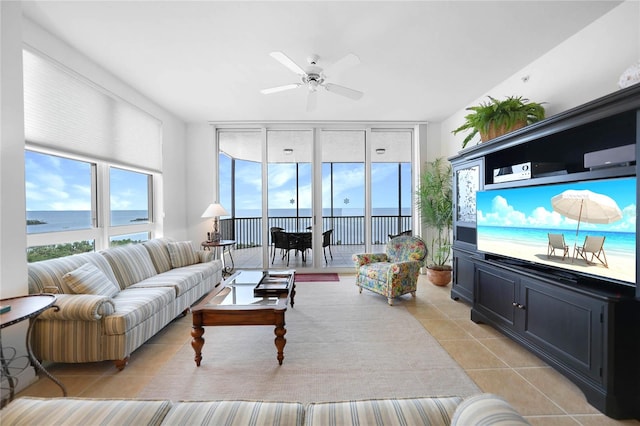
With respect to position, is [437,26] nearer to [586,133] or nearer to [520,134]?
[520,134]

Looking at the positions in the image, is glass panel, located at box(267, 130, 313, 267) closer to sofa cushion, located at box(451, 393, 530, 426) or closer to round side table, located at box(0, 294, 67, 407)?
round side table, located at box(0, 294, 67, 407)


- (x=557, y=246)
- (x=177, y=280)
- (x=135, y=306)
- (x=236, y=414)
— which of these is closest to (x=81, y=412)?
(x=236, y=414)

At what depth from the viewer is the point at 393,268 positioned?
3.56 m

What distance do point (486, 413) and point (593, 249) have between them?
188 centimetres

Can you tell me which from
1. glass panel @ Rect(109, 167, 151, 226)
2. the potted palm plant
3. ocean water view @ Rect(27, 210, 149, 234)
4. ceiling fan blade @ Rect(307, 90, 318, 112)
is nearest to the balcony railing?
the potted palm plant

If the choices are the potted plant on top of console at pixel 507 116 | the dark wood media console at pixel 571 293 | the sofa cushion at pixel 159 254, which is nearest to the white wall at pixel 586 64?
the potted plant on top of console at pixel 507 116

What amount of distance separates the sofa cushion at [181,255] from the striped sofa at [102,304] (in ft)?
1.67

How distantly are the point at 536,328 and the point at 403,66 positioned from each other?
2912 millimetres

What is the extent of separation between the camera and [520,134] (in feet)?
8.24

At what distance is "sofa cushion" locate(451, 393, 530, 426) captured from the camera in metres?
0.77

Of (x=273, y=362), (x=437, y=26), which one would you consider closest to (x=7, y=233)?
(x=273, y=362)

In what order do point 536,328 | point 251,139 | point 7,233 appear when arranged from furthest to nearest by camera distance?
point 251,139 < point 536,328 < point 7,233

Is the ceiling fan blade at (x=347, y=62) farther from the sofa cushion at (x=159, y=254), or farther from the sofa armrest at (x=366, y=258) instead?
the sofa cushion at (x=159, y=254)

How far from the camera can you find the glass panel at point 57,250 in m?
2.58
